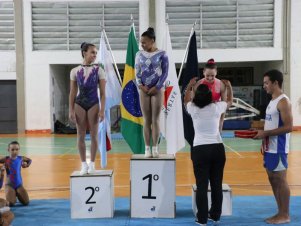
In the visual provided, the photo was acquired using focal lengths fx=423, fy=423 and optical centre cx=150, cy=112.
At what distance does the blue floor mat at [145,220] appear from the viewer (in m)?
5.32

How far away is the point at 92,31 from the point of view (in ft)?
55.2

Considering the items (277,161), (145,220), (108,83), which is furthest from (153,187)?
(108,83)

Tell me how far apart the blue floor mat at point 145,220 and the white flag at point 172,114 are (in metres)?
1.18

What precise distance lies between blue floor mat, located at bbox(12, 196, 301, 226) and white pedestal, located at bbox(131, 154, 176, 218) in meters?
0.15

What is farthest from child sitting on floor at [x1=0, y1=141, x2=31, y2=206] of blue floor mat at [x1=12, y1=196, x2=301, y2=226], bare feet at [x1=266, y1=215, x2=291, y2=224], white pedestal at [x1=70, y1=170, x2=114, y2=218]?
bare feet at [x1=266, y1=215, x2=291, y2=224]

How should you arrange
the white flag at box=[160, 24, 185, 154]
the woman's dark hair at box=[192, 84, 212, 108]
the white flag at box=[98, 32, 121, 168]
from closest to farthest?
the woman's dark hair at box=[192, 84, 212, 108], the white flag at box=[160, 24, 185, 154], the white flag at box=[98, 32, 121, 168]

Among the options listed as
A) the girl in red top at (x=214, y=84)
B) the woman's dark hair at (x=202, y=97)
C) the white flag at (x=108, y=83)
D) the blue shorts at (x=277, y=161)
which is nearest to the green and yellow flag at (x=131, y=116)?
the white flag at (x=108, y=83)

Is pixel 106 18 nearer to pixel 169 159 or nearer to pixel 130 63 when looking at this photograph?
pixel 130 63

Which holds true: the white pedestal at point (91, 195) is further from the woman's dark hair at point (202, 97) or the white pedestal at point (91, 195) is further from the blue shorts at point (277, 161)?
the blue shorts at point (277, 161)

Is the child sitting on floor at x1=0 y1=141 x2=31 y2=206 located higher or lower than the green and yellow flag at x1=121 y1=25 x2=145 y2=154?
lower

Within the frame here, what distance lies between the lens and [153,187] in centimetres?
555

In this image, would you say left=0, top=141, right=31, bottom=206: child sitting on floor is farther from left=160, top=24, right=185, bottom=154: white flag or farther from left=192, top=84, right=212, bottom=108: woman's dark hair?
left=192, top=84, right=212, bottom=108: woman's dark hair

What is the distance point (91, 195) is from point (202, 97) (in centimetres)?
201

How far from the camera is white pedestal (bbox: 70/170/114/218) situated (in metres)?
5.54
